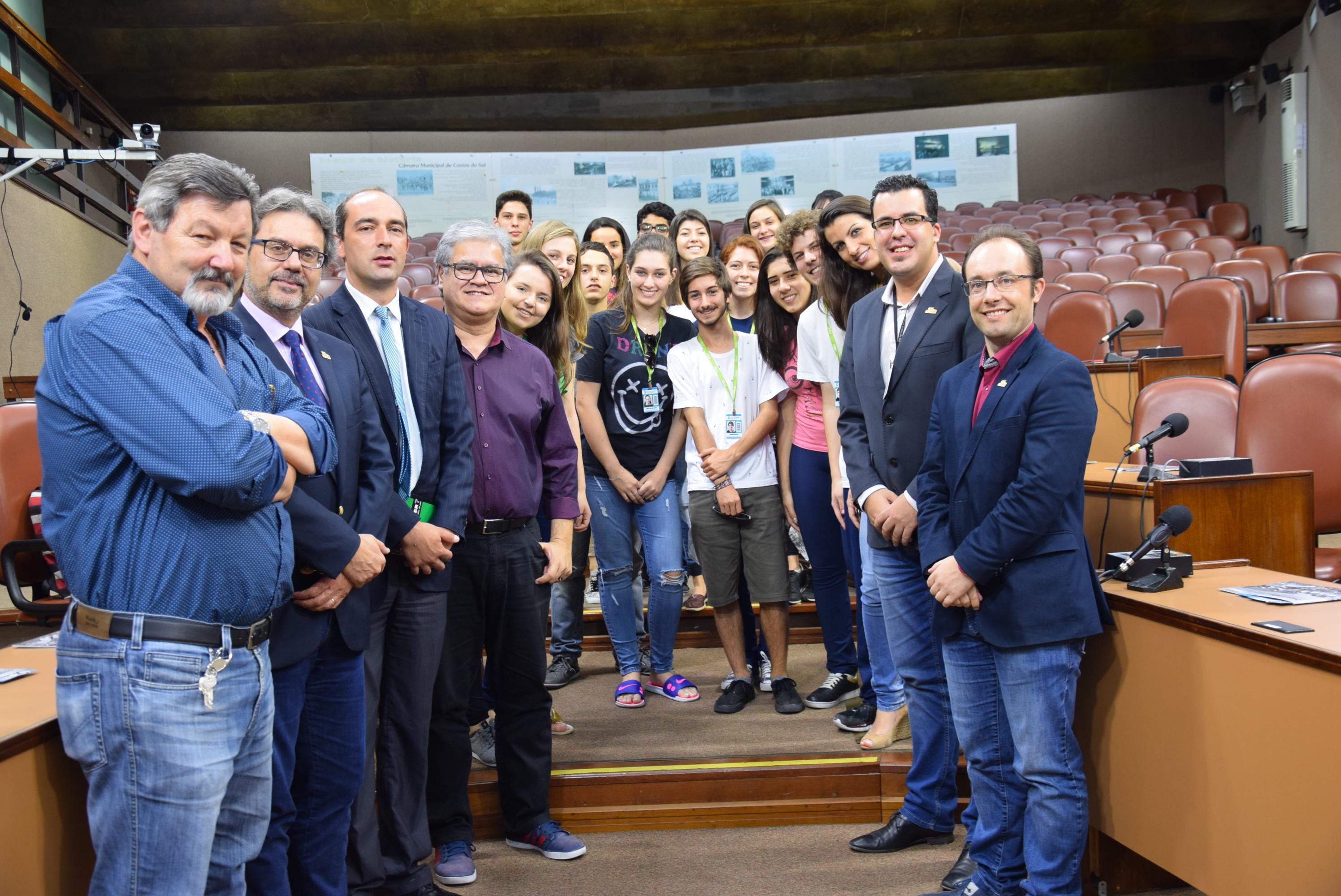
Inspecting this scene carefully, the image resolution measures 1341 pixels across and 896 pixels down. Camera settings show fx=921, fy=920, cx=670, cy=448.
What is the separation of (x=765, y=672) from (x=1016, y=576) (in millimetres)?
1323

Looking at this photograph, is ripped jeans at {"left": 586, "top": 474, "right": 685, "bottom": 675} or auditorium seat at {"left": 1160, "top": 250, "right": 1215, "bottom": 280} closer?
ripped jeans at {"left": 586, "top": 474, "right": 685, "bottom": 675}

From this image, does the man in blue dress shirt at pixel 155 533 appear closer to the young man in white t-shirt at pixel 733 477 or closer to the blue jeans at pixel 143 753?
the blue jeans at pixel 143 753

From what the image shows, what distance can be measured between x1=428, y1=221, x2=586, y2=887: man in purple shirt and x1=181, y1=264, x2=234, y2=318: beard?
73 cm

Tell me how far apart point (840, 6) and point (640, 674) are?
807 centimetres

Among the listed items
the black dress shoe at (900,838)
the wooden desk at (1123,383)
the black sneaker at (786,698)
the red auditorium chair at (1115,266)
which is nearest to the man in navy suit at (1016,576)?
the black dress shoe at (900,838)

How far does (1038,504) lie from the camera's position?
5.06 feet

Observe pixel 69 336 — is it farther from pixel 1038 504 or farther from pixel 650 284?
pixel 650 284

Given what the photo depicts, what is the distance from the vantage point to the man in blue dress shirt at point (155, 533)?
107 cm

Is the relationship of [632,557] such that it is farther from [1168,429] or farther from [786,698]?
[1168,429]

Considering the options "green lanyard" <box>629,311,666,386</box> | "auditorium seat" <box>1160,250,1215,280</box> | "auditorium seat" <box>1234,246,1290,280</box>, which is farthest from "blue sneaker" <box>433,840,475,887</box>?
"auditorium seat" <box>1234,246,1290,280</box>

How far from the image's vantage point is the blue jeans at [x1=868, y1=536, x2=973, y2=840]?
1960mm

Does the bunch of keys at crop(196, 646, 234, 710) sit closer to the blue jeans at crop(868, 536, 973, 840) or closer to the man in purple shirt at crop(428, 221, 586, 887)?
the man in purple shirt at crop(428, 221, 586, 887)

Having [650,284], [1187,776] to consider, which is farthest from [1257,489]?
[650,284]

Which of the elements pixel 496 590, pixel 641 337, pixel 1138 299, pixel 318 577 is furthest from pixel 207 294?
pixel 1138 299
